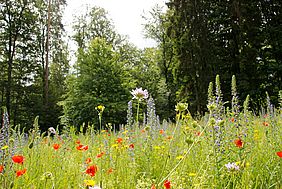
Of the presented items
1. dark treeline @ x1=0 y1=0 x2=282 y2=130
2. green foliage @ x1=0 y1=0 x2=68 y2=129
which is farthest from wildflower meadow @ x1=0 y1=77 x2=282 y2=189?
green foliage @ x1=0 y1=0 x2=68 y2=129

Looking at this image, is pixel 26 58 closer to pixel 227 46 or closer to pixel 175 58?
pixel 175 58

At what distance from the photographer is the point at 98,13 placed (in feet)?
83.6

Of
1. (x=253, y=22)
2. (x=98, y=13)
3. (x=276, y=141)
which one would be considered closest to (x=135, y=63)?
(x=98, y=13)

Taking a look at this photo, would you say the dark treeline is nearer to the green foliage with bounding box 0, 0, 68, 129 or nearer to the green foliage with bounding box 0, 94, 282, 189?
the green foliage with bounding box 0, 0, 68, 129

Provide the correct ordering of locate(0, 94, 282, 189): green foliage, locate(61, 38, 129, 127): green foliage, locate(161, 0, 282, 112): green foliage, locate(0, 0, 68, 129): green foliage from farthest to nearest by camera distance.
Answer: locate(0, 0, 68, 129): green foliage, locate(61, 38, 129, 127): green foliage, locate(161, 0, 282, 112): green foliage, locate(0, 94, 282, 189): green foliage

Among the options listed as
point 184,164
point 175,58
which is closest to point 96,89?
point 175,58

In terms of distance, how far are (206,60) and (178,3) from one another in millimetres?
4156

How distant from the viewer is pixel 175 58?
16859 mm

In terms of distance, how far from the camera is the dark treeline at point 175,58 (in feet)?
44.6

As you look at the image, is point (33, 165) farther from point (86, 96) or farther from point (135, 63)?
point (135, 63)

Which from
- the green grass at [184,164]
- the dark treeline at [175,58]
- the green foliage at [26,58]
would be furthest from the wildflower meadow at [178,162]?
the green foliage at [26,58]

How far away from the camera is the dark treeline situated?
535 inches

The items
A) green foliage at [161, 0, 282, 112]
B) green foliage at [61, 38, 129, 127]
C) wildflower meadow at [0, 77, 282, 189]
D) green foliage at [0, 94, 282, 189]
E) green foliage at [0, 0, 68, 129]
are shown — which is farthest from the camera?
green foliage at [0, 0, 68, 129]

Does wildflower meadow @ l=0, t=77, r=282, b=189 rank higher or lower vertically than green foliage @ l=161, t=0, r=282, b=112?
lower
